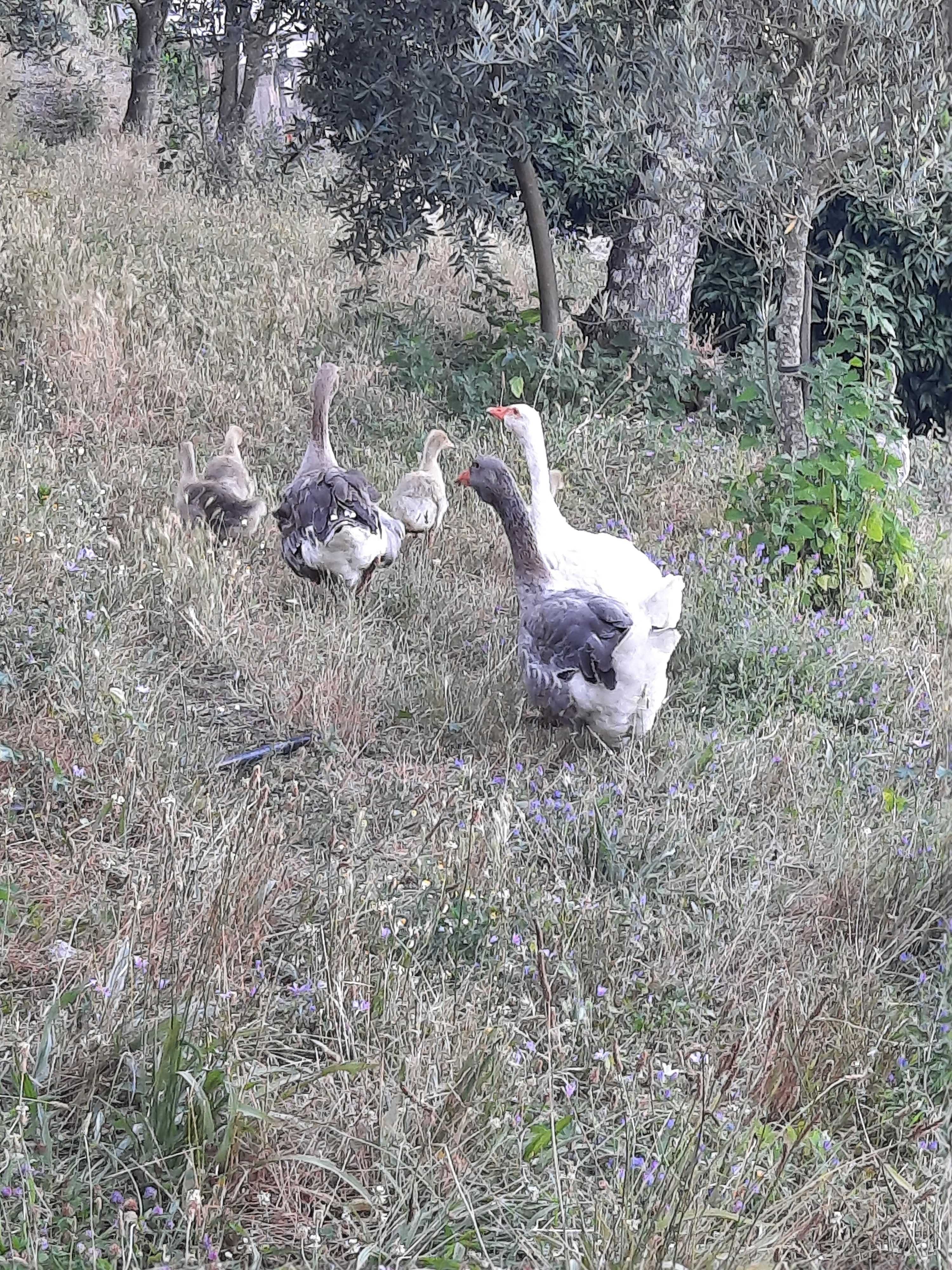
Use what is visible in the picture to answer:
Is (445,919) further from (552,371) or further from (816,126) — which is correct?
(552,371)

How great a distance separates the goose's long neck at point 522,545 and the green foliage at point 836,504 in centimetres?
163

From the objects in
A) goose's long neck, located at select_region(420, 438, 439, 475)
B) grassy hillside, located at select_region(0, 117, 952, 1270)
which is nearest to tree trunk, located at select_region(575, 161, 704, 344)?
goose's long neck, located at select_region(420, 438, 439, 475)

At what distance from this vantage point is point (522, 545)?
16.4 ft

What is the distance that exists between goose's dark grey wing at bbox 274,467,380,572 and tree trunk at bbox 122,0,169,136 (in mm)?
10261

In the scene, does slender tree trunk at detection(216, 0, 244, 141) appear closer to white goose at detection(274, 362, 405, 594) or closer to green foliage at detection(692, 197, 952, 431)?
green foliage at detection(692, 197, 952, 431)

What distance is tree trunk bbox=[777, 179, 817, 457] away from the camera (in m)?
6.49

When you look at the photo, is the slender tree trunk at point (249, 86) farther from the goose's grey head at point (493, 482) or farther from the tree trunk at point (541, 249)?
the goose's grey head at point (493, 482)

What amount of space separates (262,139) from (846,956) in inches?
565

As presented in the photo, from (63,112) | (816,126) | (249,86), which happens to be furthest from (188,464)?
(63,112)

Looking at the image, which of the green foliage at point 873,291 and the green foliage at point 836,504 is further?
the green foliage at point 873,291

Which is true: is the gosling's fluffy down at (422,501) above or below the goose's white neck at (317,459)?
below

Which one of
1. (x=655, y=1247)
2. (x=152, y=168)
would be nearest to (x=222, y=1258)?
(x=655, y=1247)

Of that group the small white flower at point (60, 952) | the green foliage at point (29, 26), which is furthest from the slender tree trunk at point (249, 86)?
the small white flower at point (60, 952)

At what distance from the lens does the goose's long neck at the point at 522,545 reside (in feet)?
16.2
